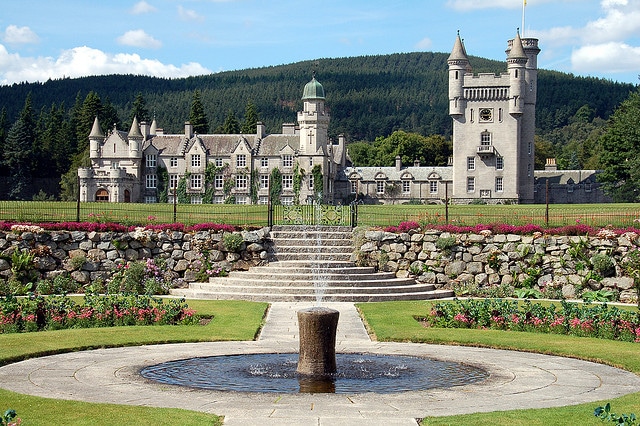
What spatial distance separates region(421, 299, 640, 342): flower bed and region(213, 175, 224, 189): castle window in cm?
7596

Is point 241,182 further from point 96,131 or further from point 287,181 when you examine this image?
point 96,131

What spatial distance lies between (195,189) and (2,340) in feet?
262

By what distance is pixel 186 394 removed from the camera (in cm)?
1219

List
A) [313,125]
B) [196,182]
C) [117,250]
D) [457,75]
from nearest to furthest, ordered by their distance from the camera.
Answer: [117,250], [457,75], [313,125], [196,182]

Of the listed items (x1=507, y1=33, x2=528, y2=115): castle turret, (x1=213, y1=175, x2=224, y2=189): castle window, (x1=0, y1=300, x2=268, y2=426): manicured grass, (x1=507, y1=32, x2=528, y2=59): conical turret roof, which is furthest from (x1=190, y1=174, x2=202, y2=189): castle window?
(x1=0, y1=300, x2=268, y2=426): manicured grass

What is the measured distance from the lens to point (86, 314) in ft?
63.8

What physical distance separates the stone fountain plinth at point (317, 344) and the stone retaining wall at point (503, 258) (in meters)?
15.1

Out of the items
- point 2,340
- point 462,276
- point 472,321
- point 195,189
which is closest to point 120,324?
point 2,340

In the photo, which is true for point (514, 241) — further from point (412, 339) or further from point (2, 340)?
point (2, 340)

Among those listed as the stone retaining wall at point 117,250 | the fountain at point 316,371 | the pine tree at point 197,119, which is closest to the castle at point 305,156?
the pine tree at point 197,119

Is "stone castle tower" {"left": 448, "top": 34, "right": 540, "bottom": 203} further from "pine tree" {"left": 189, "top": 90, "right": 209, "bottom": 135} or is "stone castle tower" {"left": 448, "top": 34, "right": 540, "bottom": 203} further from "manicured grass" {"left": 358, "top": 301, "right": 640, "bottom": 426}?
"manicured grass" {"left": 358, "top": 301, "right": 640, "bottom": 426}

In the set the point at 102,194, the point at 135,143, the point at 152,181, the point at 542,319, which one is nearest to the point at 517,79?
the point at 152,181

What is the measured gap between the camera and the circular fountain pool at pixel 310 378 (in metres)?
13.0

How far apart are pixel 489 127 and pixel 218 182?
31648mm
